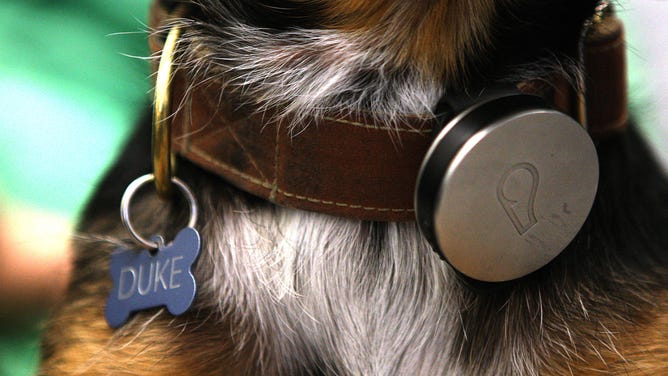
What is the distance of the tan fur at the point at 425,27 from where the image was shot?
0.91 meters

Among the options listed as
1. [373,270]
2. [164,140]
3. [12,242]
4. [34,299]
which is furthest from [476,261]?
[12,242]

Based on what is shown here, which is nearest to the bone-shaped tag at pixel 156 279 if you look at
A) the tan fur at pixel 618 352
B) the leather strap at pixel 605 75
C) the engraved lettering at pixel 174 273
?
the engraved lettering at pixel 174 273

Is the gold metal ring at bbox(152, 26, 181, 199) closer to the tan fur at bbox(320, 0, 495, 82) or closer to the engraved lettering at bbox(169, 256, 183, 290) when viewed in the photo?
the engraved lettering at bbox(169, 256, 183, 290)

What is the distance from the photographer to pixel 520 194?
0.86 m

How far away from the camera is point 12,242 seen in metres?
1.69

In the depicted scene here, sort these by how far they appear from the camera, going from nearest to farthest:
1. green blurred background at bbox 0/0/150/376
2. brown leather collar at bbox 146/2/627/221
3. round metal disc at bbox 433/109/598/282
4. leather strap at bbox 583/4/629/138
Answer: round metal disc at bbox 433/109/598/282
brown leather collar at bbox 146/2/627/221
leather strap at bbox 583/4/629/138
green blurred background at bbox 0/0/150/376

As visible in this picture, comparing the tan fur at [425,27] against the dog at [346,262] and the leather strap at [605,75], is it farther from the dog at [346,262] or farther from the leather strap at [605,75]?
the leather strap at [605,75]

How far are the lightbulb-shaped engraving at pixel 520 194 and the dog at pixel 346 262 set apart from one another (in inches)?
5.7

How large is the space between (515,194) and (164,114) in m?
0.43

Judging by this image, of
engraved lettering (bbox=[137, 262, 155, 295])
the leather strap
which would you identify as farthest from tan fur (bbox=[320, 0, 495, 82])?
engraved lettering (bbox=[137, 262, 155, 295])

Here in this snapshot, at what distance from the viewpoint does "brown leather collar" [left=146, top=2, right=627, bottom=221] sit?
0.94 meters

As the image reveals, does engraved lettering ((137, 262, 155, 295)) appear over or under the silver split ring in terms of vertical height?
under

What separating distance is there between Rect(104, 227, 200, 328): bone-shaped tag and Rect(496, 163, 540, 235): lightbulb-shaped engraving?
0.38m

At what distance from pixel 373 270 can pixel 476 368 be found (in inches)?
7.0
